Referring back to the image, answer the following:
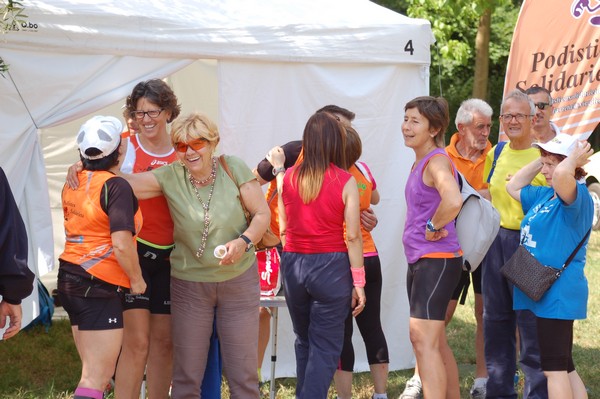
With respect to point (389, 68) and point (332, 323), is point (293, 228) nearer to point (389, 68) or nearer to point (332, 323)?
point (332, 323)

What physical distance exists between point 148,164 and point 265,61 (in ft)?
4.52

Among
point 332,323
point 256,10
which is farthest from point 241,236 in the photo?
point 256,10

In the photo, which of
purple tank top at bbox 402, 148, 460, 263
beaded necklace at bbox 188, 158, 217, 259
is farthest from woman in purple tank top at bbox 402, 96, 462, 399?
beaded necklace at bbox 188, 158, 217, 259

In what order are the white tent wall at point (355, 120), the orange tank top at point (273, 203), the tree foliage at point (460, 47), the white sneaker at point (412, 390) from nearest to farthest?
the orange tank top at point (273, 203), the white sneaker at point (412, 390), the white tent wall at point (355, 120), the tree foliage at point (460, 47)

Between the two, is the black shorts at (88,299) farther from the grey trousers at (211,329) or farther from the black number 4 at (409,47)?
the black number 4 at (409,47)

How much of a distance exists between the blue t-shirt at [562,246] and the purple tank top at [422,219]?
0.41m

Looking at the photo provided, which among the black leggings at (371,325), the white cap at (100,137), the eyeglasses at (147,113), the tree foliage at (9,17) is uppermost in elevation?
the tree foliage at (9,17)

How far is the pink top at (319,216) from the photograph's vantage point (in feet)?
14.0

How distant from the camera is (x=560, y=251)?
431 centimetres

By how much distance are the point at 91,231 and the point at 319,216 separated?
109cm

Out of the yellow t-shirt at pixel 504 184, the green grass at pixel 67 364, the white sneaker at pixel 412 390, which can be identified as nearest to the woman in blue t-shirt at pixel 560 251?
the yellow t-shirt at pixel 504 184

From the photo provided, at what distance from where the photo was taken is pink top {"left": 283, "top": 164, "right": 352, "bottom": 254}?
14.0ft

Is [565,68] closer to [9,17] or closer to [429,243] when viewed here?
[429,243]

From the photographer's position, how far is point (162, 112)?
4.43 metres
